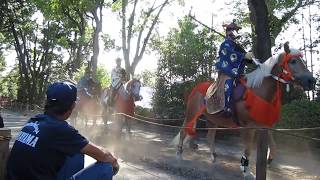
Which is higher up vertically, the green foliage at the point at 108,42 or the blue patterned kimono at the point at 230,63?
the green foliage at the point at 108,42

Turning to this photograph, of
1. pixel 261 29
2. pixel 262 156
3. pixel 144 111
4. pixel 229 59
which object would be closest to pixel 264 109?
pixel 229 59

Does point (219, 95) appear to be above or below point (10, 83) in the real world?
below

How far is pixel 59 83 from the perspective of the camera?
4160 millimetres

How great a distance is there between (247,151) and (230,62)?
6.24 ft

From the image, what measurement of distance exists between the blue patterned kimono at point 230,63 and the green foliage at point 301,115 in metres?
3.72

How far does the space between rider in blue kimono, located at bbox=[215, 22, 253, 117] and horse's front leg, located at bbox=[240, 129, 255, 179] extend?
0.65 metres

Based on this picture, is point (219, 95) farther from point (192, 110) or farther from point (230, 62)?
point (192, 110)

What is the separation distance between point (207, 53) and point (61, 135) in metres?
16.0

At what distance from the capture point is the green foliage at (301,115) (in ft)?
41.2

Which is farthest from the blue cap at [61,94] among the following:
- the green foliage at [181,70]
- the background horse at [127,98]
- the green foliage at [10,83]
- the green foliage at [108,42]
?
the green foliage at [10,83]

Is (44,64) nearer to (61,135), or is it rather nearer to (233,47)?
(233,47)

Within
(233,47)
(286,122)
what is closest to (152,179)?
(233,47)

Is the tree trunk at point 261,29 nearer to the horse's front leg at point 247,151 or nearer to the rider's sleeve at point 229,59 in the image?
the rider's sleeve at point 229,59

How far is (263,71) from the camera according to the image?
9266 mm
